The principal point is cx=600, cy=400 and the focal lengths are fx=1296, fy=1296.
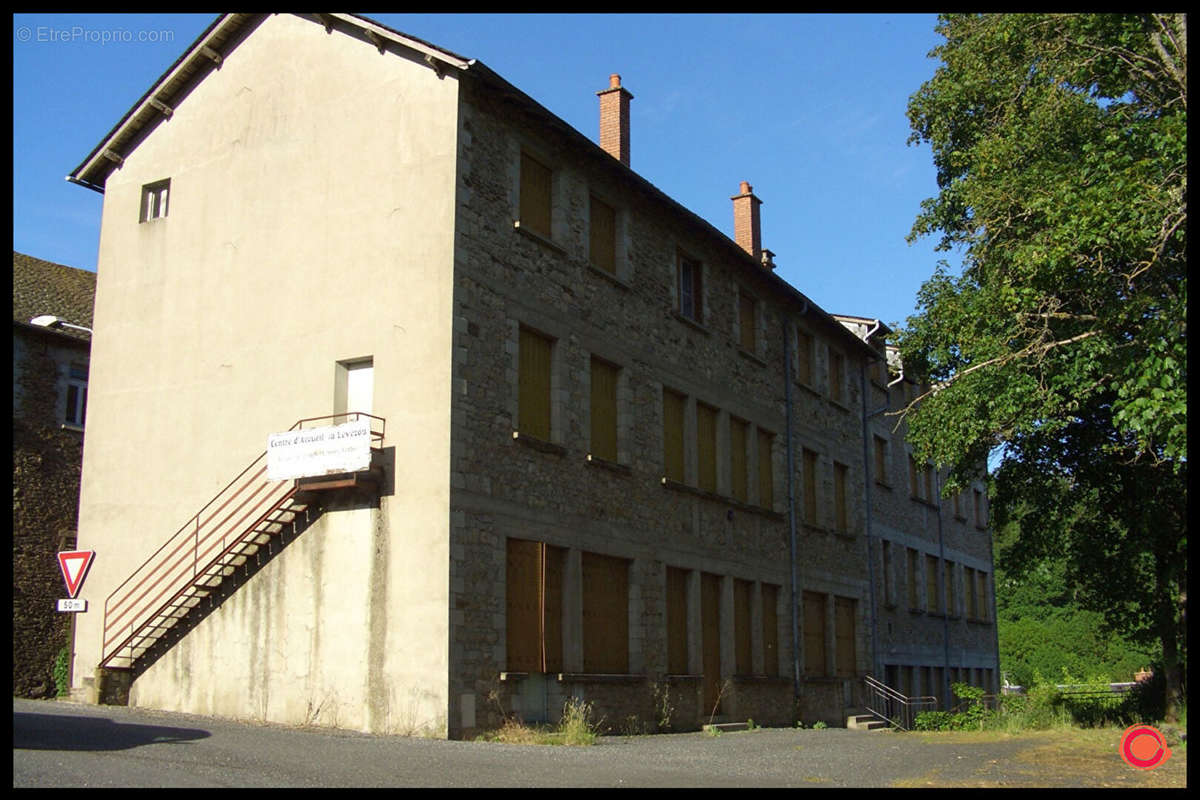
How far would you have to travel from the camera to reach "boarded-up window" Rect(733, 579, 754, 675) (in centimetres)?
2297

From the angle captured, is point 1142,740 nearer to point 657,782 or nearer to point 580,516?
point 657,782

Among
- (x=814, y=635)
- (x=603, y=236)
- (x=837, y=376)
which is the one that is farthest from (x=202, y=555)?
(x=837, y=376)

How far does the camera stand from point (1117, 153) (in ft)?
56.3

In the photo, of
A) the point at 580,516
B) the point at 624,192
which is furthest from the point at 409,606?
the point at 624,192

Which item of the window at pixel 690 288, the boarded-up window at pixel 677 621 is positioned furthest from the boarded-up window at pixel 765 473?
the boarded-up window at pixel 677 621

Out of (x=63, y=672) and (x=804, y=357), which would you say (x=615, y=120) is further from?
(x=63, y=672)

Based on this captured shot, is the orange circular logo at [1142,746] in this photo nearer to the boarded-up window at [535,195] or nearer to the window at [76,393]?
the boarded-up window at [535,195]

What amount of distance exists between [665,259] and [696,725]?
7.79m

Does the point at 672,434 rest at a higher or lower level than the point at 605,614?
higher

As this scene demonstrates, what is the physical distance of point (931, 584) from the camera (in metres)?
35.3

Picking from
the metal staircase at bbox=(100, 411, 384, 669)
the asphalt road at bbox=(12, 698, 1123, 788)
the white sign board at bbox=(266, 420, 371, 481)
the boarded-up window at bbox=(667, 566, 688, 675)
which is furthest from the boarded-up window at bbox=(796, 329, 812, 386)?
the white sign board at bbox=(266, 420, 371, 481)

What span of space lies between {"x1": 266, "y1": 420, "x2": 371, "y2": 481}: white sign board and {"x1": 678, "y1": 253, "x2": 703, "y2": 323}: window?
26.3ft

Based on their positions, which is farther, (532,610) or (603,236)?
(603,236)

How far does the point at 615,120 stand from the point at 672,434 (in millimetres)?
5582
